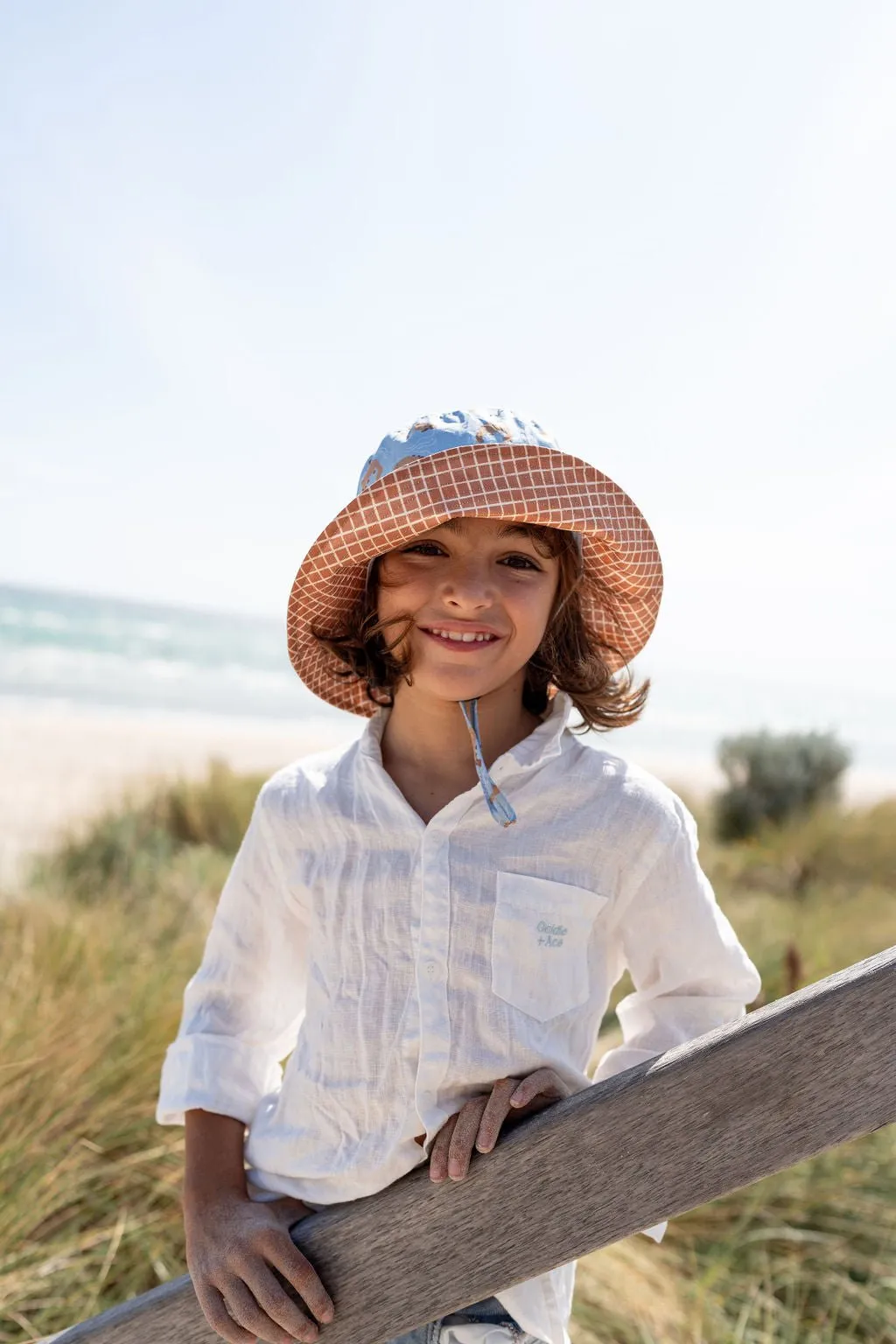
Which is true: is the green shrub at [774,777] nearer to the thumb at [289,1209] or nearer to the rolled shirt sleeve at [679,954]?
the rolled shirt sleeve at [679,954]

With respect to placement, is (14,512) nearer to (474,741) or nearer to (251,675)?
(251,675)

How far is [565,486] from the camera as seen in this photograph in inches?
52.2

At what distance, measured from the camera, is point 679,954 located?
1.30m

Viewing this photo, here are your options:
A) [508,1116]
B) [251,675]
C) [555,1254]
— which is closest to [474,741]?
[508,1116]

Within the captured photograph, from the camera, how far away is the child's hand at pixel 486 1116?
1070 millimetres

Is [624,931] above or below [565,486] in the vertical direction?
below

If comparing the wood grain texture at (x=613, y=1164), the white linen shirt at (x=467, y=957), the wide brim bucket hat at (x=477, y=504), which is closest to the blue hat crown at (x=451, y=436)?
the wide brim bucket hat at (x=477, y=504)

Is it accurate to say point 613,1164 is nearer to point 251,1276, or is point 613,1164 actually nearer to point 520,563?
point 251,1276

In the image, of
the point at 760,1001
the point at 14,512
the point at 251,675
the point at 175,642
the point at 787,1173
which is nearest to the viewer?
the point at 787,1173

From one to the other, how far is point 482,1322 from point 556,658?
87 centimetres

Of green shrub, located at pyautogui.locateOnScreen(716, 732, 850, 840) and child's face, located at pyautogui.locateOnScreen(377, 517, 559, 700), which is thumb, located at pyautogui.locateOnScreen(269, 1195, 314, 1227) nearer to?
child's face, located at pyautogui.locateOnScreen(377, 517, 559, 700)

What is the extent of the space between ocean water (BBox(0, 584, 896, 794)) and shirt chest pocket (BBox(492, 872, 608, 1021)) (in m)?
14.9

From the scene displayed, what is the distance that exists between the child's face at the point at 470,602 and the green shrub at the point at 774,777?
7.15 metres

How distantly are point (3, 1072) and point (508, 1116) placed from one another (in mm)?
1833
